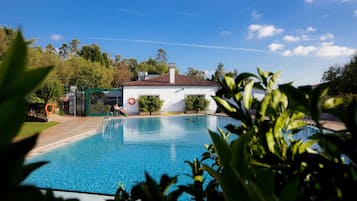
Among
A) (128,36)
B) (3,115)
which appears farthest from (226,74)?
(128,36)

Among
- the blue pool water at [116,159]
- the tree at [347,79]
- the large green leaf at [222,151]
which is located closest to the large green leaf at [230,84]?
the large green leaf at [222,151]

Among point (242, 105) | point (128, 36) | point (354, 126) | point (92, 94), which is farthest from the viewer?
point (128, 36)

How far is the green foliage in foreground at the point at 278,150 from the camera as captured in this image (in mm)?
506

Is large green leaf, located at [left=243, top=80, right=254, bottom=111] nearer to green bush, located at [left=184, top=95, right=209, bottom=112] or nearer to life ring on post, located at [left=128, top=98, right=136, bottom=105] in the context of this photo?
green bush, located at [left=184, top=95, right=209, bottom=112]

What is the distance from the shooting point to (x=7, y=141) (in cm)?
35

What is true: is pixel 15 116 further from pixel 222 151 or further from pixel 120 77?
pixel 120 77

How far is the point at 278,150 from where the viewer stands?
0.85 metres

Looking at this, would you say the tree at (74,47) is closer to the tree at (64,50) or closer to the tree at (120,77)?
the tree at (64,50)

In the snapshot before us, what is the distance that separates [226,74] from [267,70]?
8.8 inches

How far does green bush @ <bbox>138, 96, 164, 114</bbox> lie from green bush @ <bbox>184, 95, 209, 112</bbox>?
12.2ft

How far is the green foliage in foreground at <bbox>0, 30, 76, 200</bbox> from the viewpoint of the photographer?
1.06 ft

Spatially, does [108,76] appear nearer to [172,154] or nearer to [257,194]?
[172,154]

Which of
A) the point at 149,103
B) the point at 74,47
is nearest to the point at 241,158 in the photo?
the point at 149,103

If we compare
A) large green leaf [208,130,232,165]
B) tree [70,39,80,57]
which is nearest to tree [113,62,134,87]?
tree [70,39,80,57]
